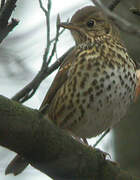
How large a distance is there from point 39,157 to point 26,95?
2.75ft

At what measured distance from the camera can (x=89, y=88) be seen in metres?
4.16

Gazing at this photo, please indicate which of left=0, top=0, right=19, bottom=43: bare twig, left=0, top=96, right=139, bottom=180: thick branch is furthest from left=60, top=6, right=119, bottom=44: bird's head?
left=0, top=96, right=139, bottom=180: thick branch

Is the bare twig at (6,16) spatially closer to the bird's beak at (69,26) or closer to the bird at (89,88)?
the bird at (89,88)

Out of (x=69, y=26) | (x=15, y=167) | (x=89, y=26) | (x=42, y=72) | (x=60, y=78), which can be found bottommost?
(x=15, y=167)

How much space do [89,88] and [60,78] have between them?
0.43 m

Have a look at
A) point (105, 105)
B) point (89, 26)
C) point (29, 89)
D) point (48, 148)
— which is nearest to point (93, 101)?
point (105, 105)

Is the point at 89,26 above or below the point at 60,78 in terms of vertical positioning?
above

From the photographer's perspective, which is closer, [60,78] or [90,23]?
[60,78]

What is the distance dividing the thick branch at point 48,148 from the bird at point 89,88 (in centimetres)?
82

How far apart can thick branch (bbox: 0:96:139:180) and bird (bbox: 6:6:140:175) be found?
2.68 feet

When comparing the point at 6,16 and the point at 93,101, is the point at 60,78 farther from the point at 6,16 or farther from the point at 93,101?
the point at 6,16

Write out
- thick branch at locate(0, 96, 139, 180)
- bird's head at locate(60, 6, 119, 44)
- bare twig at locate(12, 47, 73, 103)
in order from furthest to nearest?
bird's head at locate(60, 6, 119, 44) < bare twig at locate(12, 47, 73, 103) < thick branch at locate(0, 96, 139, 180)

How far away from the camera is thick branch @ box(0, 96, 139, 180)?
2.88 m

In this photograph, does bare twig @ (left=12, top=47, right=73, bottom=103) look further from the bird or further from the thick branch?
the thick branch
